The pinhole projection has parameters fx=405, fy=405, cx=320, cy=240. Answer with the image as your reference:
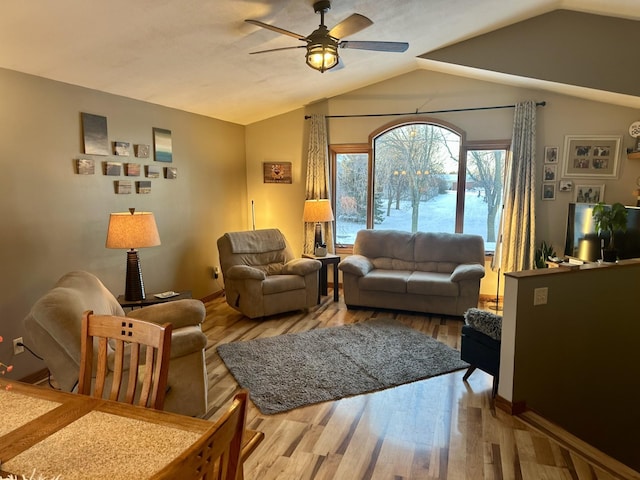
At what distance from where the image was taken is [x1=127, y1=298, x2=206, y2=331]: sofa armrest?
283 centimetres

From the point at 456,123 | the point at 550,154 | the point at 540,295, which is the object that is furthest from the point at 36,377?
the point at 550,154

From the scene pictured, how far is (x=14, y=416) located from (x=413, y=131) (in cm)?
539

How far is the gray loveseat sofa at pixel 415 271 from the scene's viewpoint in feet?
15.0

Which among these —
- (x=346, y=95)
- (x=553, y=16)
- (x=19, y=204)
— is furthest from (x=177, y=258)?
(x=553, y=16)

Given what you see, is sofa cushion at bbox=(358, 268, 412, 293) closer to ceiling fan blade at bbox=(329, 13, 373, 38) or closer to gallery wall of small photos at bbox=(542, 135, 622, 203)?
gallery wall of small photos at bbox=(542, 135, 622, 203)

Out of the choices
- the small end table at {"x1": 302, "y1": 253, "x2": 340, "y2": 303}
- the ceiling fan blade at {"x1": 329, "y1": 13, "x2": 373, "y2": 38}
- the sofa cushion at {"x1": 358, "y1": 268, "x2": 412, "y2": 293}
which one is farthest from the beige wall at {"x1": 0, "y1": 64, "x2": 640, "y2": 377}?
the ceiling fan blade at {"x1": 329, "y1": 13, "x2": 373, "y2": 38}

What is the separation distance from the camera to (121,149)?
12.9 feet

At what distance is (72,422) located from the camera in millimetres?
1252

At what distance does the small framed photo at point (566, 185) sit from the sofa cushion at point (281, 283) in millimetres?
3385

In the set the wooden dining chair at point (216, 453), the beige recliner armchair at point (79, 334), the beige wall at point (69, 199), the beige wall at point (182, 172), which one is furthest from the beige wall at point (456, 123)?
the wooden dining chair at point (216, 453)

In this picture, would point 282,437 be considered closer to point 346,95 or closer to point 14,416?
point 14,416

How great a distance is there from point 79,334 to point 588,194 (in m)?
5.38

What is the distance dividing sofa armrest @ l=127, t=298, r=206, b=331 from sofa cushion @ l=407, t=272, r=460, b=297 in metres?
2.59

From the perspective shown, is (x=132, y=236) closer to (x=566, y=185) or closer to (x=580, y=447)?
(x=580, y=447)
